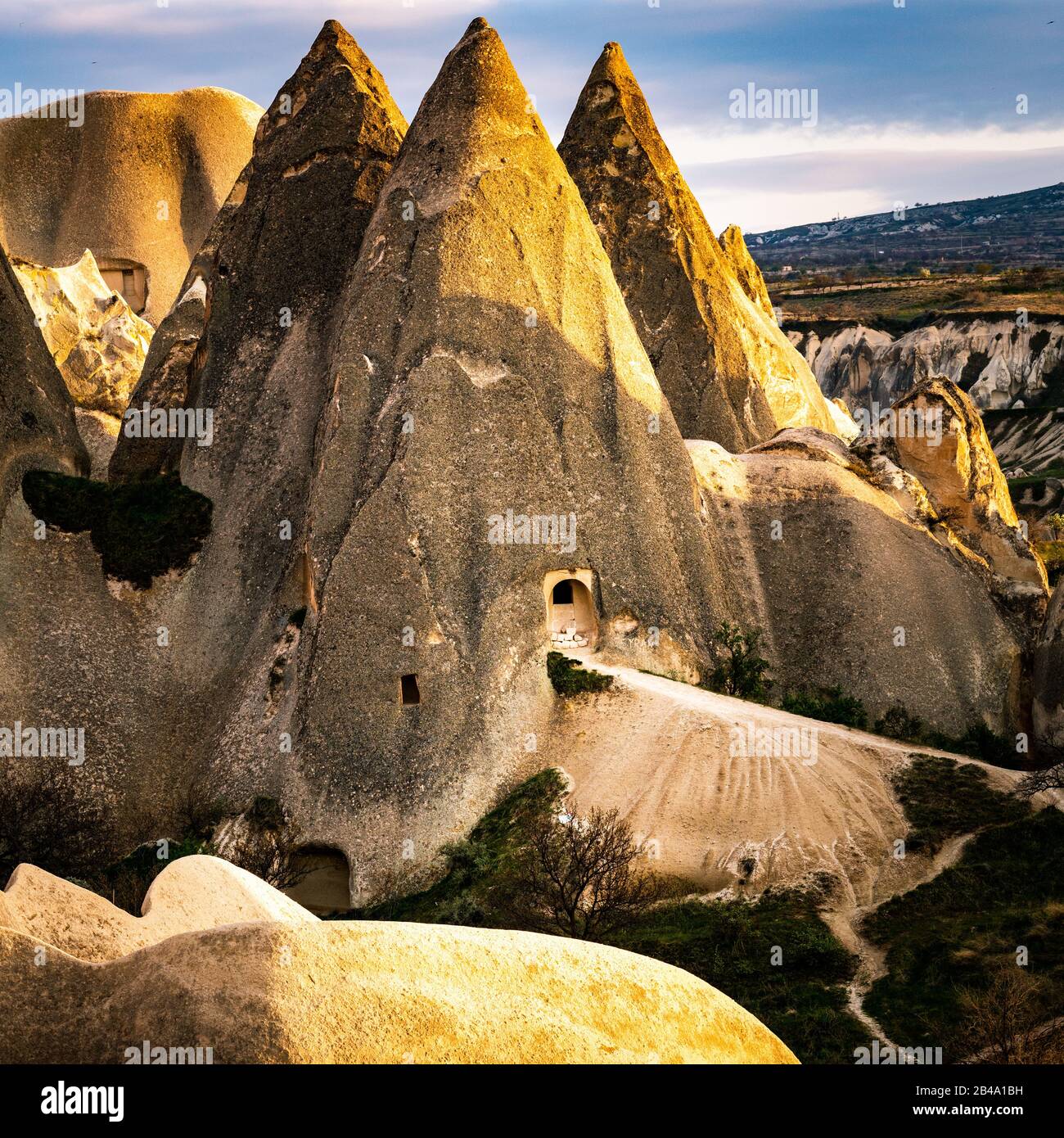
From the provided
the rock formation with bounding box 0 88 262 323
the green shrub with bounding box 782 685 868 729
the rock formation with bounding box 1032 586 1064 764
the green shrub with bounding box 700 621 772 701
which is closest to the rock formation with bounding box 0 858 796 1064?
the green shrub with bounding box 782 685 868 729

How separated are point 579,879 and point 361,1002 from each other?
456 inches

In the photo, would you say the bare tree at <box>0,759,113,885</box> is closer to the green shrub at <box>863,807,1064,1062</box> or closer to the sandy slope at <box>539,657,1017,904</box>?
the sandy slope at <box>539,657,1017,904</box>

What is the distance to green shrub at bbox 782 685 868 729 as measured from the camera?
26547mm

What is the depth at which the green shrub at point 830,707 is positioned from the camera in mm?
26547

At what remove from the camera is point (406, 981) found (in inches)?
369

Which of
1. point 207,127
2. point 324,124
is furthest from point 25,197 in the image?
point 324,124

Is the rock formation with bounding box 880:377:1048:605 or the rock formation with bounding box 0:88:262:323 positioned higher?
the rock formation with bounding box 0:88:262:323

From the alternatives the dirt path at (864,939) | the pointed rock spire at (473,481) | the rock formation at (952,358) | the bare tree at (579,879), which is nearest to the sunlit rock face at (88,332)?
the pointed rock spire at (473,481)

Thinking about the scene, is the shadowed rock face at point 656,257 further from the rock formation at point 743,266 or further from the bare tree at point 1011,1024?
the bare tree at point 1011,1024

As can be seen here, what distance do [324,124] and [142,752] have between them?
13.4m

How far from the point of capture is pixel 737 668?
1062 inches

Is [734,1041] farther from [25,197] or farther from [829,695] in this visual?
[25,197]

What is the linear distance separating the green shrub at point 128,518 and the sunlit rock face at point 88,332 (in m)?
10.0

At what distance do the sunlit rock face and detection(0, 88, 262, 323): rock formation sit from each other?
7.22 meters
